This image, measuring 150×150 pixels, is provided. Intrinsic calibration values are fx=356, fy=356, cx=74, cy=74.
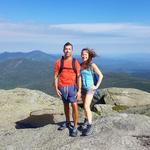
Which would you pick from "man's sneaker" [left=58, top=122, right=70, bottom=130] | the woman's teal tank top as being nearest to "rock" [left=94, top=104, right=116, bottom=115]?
"man's sneaker" [left=58, top=122, right=70, bottom=130]

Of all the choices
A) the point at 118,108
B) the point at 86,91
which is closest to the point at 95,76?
the point at 86,91

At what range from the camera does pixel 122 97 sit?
121 ft

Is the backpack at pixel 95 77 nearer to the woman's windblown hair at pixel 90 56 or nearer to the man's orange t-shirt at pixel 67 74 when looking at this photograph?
the woman's windblown hair at pixel 90 56

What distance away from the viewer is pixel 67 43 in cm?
1719

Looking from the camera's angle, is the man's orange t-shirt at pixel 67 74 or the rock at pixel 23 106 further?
the rock at pixel 23 106

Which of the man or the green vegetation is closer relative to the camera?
the man

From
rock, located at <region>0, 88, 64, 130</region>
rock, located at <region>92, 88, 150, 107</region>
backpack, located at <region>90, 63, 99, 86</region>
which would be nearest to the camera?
backpack, located at <region>90, 63, 99, 86</region>

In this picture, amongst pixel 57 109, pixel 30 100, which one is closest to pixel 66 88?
pixel 57 109

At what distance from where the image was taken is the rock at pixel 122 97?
3612 cm

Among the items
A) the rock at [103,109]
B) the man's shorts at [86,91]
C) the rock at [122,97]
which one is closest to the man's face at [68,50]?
the man's shorts at [86,91]

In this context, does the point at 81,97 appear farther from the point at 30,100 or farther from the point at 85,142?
the point at 30,100

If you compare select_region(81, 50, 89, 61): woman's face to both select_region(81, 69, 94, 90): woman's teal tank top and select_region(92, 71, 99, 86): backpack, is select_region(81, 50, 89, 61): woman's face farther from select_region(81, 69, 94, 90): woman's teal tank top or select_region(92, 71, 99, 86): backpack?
select_region(92, 71, 99, 86): backpack

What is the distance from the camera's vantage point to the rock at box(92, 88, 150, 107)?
36.1m

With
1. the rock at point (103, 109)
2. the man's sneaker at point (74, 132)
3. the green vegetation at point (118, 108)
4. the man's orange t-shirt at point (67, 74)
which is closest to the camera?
the man's orange t-shirt at point (67, 74)
